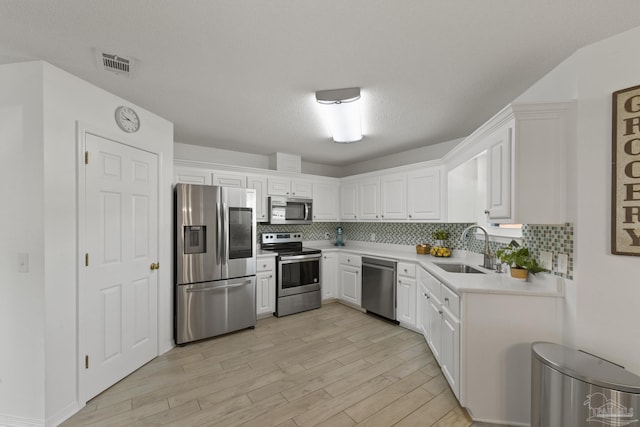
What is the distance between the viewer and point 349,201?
15.9 feet

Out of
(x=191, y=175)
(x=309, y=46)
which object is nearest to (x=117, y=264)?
(x=191, y=175)

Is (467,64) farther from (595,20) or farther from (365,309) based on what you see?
→ (365,309)

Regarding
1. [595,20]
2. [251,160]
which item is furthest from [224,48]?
[251,160]

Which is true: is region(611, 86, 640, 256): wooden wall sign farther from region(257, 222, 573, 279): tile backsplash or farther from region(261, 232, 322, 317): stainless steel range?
region(261, 232, 322, 317): stainless steel range

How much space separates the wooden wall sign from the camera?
59.0 inches

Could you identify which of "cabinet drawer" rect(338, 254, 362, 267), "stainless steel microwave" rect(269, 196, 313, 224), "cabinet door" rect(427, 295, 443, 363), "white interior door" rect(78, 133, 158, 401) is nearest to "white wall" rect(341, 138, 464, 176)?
"stainless steel microwave" rect(269, 196, 313, 224)

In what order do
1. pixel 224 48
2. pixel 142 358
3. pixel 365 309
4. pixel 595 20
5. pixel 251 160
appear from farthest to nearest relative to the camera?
pixel 251 160 < pixel 365 309 < pixel 142 358 < pixel 224 48 < pixel 595 20

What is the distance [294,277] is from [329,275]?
701 mm

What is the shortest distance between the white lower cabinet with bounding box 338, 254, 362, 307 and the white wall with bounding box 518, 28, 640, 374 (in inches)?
104

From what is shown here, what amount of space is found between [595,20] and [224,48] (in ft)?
7.02

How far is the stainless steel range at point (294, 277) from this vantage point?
3.89m

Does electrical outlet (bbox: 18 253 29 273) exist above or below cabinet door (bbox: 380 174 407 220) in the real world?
below

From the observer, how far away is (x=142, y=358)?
2.57 meters

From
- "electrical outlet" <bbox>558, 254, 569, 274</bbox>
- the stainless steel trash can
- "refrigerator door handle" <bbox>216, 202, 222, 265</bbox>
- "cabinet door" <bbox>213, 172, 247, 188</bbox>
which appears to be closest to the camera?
the stainless steel trash can
